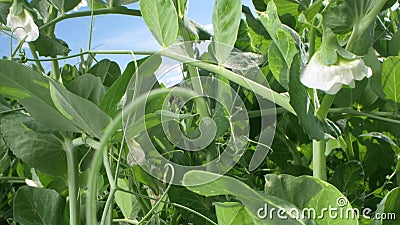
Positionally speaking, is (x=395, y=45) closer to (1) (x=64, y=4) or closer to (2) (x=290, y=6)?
(2) (x=290, y=6)

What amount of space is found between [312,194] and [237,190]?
52mm

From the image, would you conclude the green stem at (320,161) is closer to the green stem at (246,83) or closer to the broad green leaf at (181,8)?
the green stem at (246,83)

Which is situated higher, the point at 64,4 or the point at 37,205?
the point at 64,4

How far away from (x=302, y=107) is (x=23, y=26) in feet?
0.83

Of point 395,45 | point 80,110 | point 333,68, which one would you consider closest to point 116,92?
point 80,110

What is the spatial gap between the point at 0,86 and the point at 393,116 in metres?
0.29

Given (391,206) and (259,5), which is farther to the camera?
(259,5)

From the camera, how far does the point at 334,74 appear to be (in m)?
0.31

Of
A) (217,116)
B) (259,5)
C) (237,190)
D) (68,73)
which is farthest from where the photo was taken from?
(68,73)

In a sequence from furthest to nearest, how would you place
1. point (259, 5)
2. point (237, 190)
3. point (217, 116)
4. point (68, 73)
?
point (68, 73), point (259, 5), point (217, 116), point (237, 190)

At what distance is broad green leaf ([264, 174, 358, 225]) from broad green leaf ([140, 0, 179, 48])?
12cm

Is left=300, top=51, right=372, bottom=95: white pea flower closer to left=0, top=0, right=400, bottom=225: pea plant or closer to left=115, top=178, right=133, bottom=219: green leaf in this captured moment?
left=0, top=0, right=400, bottom=225: pea plant

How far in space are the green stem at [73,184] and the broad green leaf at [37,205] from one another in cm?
4

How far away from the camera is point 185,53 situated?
380 mm
